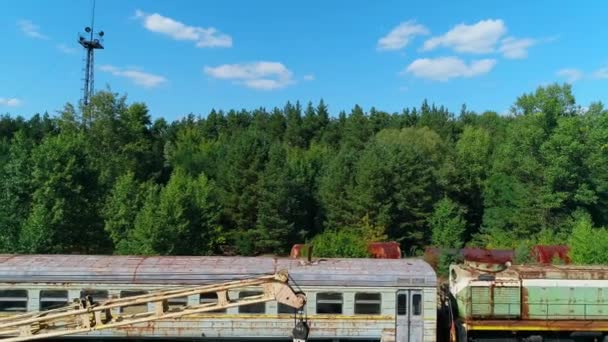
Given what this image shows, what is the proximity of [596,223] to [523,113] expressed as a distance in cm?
1228

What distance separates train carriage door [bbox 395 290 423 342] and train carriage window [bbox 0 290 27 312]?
11.7 m

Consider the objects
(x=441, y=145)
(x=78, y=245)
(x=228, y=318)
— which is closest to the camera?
(x=228, y=318)

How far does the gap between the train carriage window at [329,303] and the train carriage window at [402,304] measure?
72.7 inches

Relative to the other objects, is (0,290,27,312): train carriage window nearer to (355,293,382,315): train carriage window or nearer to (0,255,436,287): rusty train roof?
(0,255,436,287): rusty train roof

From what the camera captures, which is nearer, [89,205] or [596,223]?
[89,205]

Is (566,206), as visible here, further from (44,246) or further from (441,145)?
(44,246)

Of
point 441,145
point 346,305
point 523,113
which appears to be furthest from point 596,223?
point 346,305

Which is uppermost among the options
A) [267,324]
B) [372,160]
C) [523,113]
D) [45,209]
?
[523,113]

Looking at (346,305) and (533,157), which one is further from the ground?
(533,157)

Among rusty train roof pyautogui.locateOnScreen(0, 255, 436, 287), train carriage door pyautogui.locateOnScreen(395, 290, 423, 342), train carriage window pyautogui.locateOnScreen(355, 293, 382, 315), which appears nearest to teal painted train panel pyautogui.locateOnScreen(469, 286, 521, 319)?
rusty train roof pyautogui.locateOnScreen(0, 255, 436, 287)

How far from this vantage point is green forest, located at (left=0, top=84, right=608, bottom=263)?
32.5 metres

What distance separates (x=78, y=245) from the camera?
35.3 metres

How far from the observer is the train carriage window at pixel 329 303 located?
627 inches

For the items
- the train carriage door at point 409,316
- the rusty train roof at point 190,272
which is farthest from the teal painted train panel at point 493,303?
the train carriage door at point 409,316
